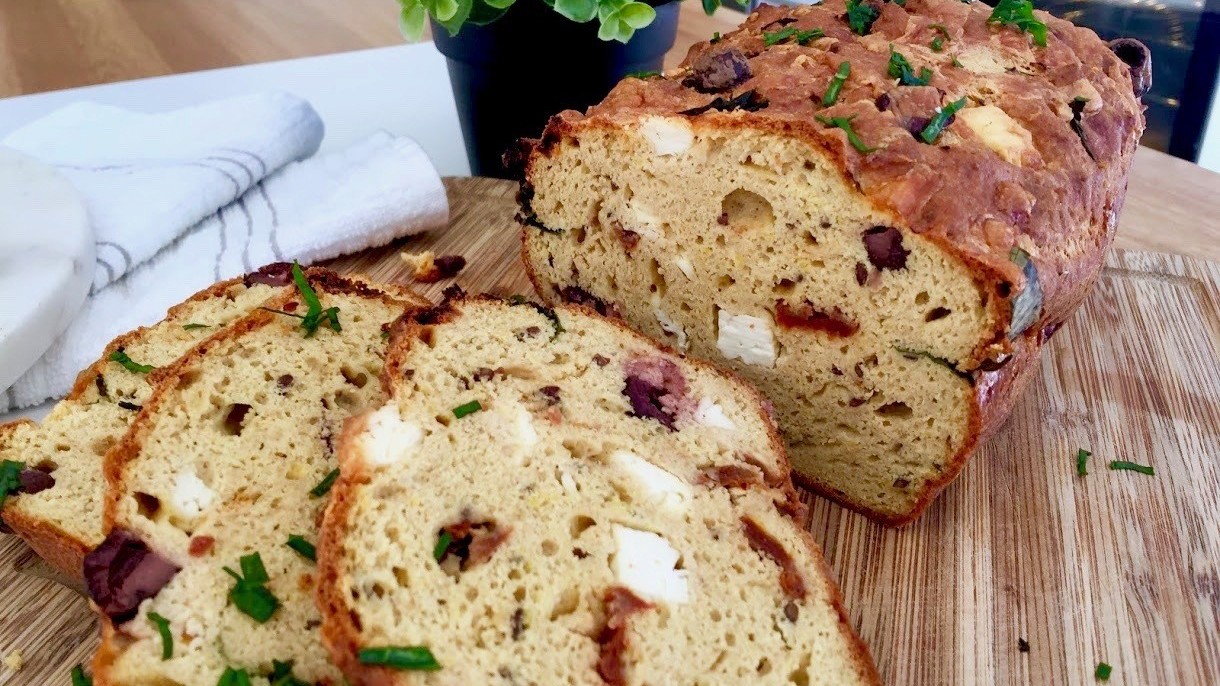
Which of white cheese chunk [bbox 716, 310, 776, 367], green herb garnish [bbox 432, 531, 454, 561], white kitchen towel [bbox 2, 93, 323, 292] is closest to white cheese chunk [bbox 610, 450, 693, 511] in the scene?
green herb garnish [bbox 432, 531, 454, 561]

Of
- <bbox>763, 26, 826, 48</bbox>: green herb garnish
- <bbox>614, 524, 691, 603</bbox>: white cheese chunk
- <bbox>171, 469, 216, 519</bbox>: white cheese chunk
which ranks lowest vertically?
<bbox>614, 524, 691, 603</bbox>: white cheese chunk

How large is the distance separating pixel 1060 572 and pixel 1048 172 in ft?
2.99

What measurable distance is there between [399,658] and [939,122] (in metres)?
1.54

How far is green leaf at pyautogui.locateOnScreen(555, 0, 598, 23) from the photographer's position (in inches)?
100

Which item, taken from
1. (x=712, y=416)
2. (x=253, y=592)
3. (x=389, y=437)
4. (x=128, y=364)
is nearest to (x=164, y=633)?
(x=253, y=592)

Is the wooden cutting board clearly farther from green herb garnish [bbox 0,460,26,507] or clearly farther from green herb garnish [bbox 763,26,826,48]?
green herb garnish [bbox 763,26,826,48]

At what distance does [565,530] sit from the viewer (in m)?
1.80

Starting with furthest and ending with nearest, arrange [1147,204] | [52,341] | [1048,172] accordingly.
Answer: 1. [1147,204]
2. [52,341]
3. [1048,172]

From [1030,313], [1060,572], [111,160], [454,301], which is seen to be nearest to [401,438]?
[454,301]

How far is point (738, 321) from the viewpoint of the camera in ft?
7.72

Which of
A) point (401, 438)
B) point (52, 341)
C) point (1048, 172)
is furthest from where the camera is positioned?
point (52, 341)

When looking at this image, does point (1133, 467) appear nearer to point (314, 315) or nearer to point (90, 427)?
point (314, 315)

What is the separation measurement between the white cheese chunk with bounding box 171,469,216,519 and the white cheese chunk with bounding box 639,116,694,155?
1.22 m

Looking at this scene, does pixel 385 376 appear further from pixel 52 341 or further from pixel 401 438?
pixel 52 341
